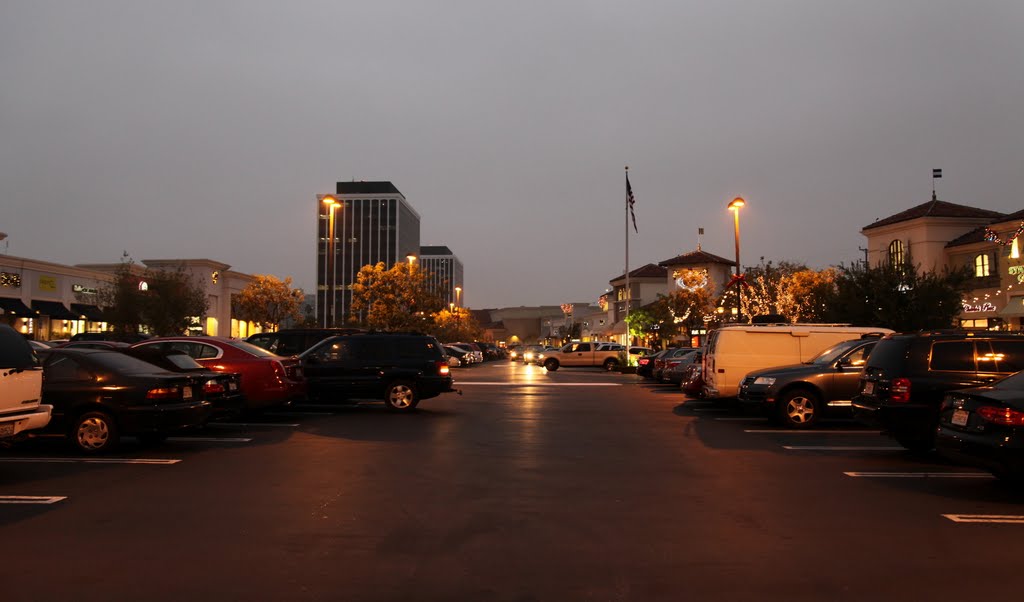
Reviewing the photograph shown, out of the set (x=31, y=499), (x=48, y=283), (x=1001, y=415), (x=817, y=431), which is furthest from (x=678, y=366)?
(x=48, y=283)

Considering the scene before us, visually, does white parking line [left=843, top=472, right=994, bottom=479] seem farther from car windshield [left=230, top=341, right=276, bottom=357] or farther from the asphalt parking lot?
car windshield [left=230, top=341, right=276, bottom=357]

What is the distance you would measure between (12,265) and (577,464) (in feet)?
161

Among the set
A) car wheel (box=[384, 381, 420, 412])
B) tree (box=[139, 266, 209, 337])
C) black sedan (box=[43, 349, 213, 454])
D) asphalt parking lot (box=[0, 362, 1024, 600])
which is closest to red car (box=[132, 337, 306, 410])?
asphalt parking lot (box=[0, 362, 1024, 600])

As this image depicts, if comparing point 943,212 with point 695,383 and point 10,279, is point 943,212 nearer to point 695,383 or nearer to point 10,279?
point 695,383

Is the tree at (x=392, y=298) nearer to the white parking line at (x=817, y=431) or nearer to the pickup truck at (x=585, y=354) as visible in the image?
the pickup truck at (x=585, y=354)

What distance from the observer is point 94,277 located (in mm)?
57719

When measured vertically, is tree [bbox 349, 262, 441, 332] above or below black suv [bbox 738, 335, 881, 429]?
above

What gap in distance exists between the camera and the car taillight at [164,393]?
11.3m

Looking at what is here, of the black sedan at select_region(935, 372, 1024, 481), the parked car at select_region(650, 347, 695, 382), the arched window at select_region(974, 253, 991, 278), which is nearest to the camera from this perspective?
the black sedan at select_region(935, 372, 1024, 481)

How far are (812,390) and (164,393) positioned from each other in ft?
37.6

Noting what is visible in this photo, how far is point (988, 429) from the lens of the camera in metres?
8.38

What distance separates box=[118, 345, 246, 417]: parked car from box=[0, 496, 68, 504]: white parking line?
3.80m

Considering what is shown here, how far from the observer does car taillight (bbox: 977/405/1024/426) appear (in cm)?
817

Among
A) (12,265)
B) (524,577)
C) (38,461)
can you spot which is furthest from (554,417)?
(12,265)
